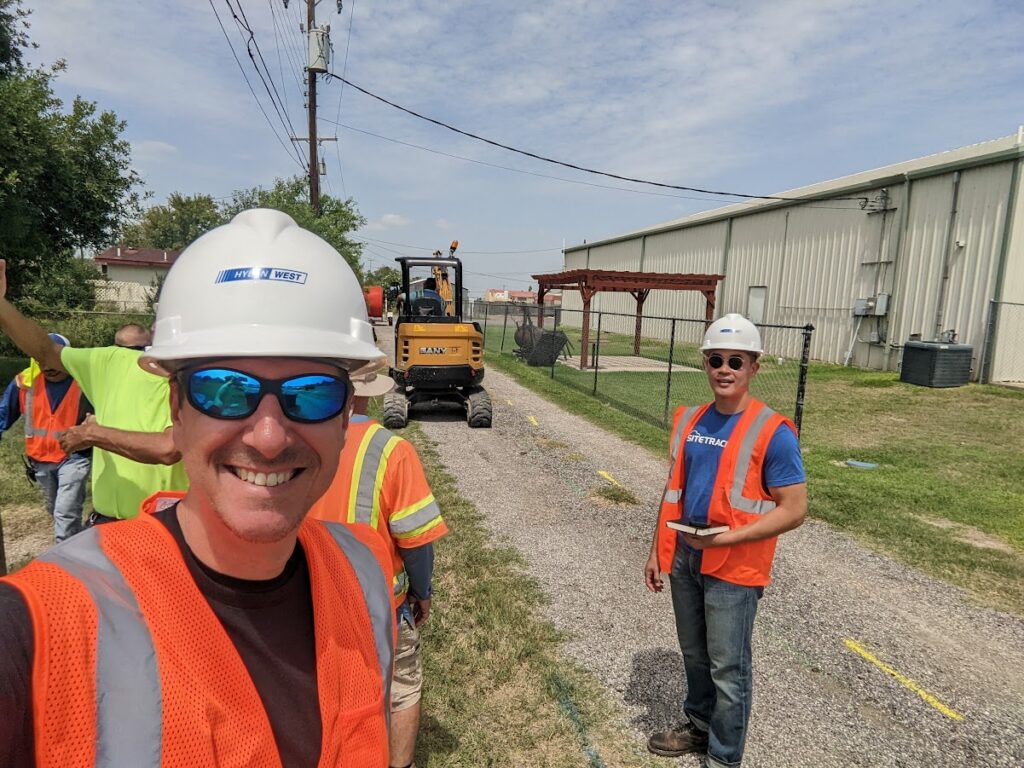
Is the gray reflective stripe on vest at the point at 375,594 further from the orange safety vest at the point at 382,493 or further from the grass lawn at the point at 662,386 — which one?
the grass lawn at the point at 662,386

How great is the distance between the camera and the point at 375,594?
128cm

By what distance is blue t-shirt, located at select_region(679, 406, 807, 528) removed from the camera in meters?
2.61

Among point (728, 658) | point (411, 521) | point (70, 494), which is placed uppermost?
point (411, 521)

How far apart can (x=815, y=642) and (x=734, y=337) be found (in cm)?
258

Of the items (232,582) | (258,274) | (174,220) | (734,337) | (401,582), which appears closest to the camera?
(232,582)

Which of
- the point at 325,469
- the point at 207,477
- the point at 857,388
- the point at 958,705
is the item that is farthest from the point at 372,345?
the point at 857,388

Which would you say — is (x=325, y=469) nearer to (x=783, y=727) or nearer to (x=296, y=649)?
(x=296, y=649)

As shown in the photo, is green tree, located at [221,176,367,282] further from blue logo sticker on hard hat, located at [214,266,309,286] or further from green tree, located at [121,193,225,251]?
green tree, located at [121,193,225,251]

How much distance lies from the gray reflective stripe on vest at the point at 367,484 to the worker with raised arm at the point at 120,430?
1.07 meters

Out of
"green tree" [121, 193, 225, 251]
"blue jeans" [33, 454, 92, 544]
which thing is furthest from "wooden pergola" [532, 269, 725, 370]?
"green tree" [121, 193, 225, 251]

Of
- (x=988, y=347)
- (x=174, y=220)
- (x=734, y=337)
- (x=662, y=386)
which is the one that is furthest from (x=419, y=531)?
(x=174, y=220)

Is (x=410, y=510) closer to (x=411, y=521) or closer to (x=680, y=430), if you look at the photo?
(x=411, y=521)

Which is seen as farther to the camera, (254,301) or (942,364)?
(942,364)

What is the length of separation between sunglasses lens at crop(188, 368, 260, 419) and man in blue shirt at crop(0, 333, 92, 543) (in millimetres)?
3834
